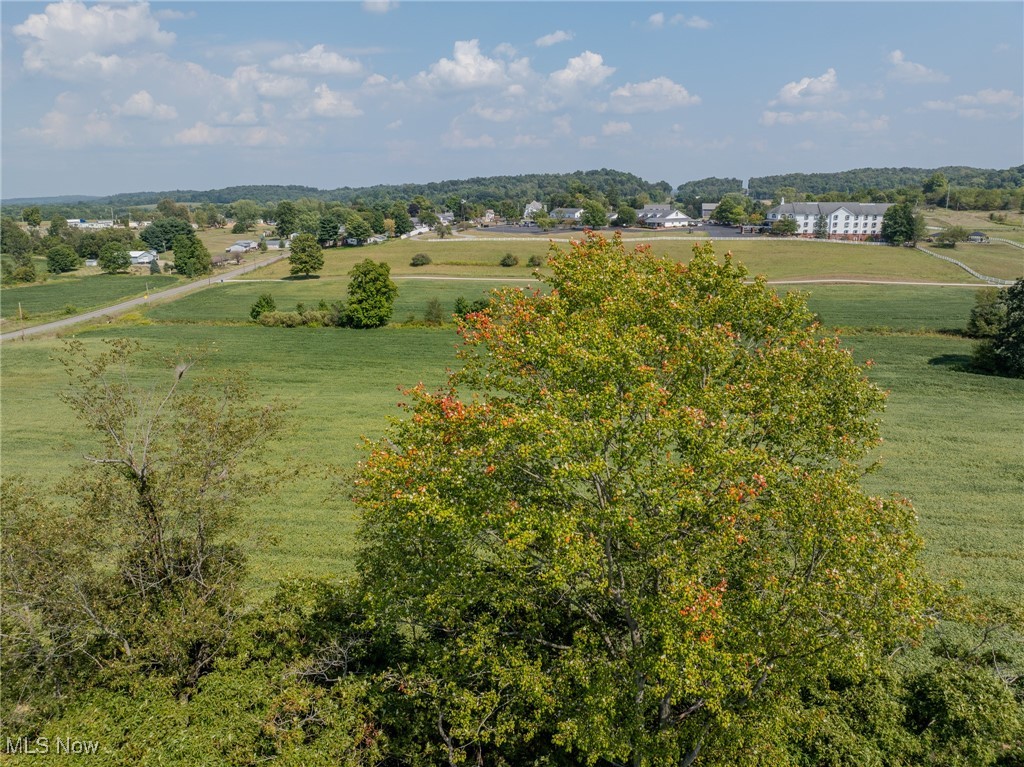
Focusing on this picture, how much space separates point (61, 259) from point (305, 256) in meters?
62.0

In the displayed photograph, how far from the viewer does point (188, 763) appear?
1369 cm

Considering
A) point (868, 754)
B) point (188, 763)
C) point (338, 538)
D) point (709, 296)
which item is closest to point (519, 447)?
point (709, 296)

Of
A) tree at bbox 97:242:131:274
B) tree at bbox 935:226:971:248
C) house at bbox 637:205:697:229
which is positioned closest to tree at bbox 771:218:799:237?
tree at bbox 935:226:971:248

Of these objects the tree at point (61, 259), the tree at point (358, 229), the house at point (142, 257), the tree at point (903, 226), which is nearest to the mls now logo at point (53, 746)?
the tree at point (903, 226)

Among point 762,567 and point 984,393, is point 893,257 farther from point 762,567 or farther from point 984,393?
point 762,567

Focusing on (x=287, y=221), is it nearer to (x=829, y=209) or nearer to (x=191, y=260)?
(x=191, y=260)

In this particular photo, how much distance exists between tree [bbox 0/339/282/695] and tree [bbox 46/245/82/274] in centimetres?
14565

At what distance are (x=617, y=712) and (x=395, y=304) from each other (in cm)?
8346

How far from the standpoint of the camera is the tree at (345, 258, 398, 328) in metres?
79.2

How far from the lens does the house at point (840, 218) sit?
162m

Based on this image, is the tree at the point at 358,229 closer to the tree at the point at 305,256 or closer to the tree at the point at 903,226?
the tree at the point at 305,256

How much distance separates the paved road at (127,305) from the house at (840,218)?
5167 inches

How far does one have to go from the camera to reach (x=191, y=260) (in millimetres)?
124500

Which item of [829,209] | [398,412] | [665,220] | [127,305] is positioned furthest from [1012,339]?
[665,220]
